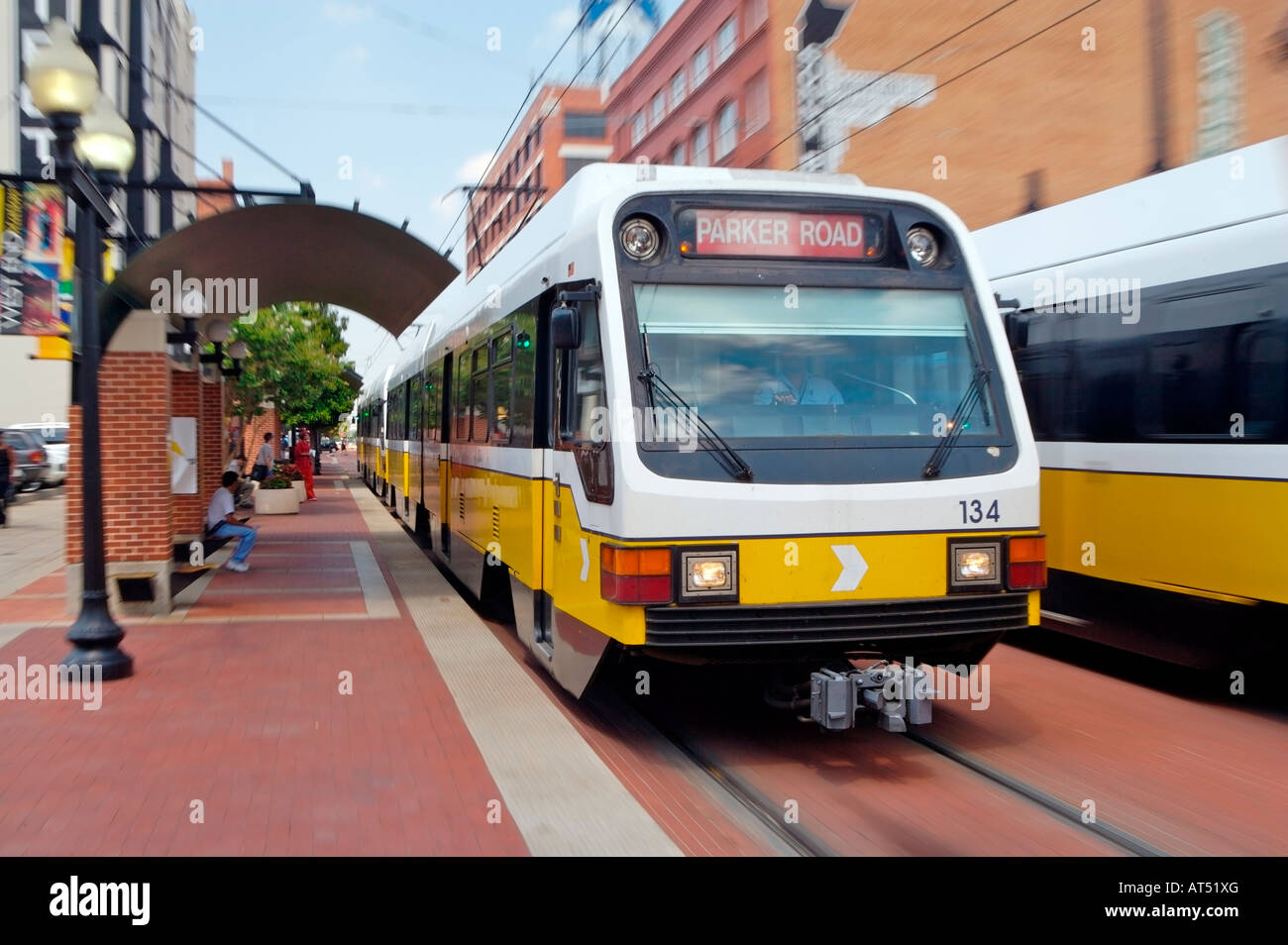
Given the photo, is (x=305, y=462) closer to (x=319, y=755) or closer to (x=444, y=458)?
(x=444, y=458)

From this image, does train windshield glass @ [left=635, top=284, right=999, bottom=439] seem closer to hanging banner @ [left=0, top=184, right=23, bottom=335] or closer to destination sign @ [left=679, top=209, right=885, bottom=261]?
destination sign @ [left=679, top=209, right=885, bottom=261]

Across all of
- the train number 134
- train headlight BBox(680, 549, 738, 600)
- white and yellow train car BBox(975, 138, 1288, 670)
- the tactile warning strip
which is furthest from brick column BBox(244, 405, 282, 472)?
the train number 134

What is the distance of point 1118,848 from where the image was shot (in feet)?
16.2

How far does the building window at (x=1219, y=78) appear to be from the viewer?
69.7 feet

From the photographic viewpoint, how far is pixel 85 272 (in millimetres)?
8172

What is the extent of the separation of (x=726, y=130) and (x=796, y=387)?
29.3 m

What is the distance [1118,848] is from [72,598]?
898 centimetres

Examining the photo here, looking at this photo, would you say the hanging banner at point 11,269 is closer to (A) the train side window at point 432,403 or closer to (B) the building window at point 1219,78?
(A) the train side window at point 432,403

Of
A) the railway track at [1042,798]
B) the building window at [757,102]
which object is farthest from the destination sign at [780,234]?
the building window at [757,102]

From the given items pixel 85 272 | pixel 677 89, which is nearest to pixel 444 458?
pixel 85 272

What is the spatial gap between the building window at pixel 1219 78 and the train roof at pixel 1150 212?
13.3 metres

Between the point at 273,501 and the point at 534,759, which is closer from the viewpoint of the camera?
the point at 534,759

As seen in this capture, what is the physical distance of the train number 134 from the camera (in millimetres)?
6008
